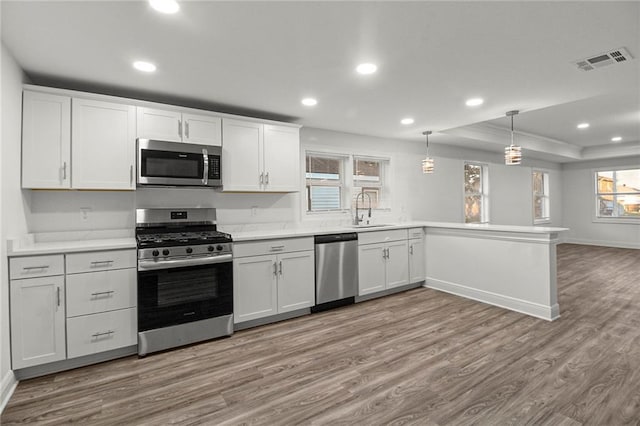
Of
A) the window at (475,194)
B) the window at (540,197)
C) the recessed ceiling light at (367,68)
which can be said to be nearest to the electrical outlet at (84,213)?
the recessed ceiling light at (367,68)

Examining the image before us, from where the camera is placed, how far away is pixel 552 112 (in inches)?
180

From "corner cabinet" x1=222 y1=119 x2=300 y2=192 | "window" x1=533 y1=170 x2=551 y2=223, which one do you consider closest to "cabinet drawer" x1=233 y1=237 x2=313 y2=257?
"corner cabinet" x1=222 y1=119 x2=300 y2=192

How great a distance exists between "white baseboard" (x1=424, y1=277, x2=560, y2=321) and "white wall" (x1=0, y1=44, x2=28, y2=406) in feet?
15.0

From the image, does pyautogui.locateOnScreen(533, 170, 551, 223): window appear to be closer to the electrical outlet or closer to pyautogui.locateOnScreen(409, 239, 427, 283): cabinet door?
pyautogui.locateOnScreen(409, 239, 427, 283): cabinet door

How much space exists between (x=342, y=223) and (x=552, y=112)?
134 inches

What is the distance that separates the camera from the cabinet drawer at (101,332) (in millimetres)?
2463

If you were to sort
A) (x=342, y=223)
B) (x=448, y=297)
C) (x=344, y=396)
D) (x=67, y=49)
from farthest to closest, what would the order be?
(x=342, y=223) < (x=448, y=297) < (x=67, y=49) < (x=344, y=396)

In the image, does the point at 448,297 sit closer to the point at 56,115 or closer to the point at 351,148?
the point at 351,148

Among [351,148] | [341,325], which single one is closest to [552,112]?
[351,148]

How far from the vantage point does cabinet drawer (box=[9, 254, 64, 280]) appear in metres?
2.25

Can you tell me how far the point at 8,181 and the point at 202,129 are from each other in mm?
1597

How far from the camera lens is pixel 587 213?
880 cm

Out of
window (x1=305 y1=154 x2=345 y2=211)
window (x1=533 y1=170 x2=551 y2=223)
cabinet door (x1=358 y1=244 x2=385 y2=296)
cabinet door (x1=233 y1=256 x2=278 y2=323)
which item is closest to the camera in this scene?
cabinet door (x1=233 y1=256 x2=278 y2=323)

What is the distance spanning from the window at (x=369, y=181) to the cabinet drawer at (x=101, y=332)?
3.33 m
